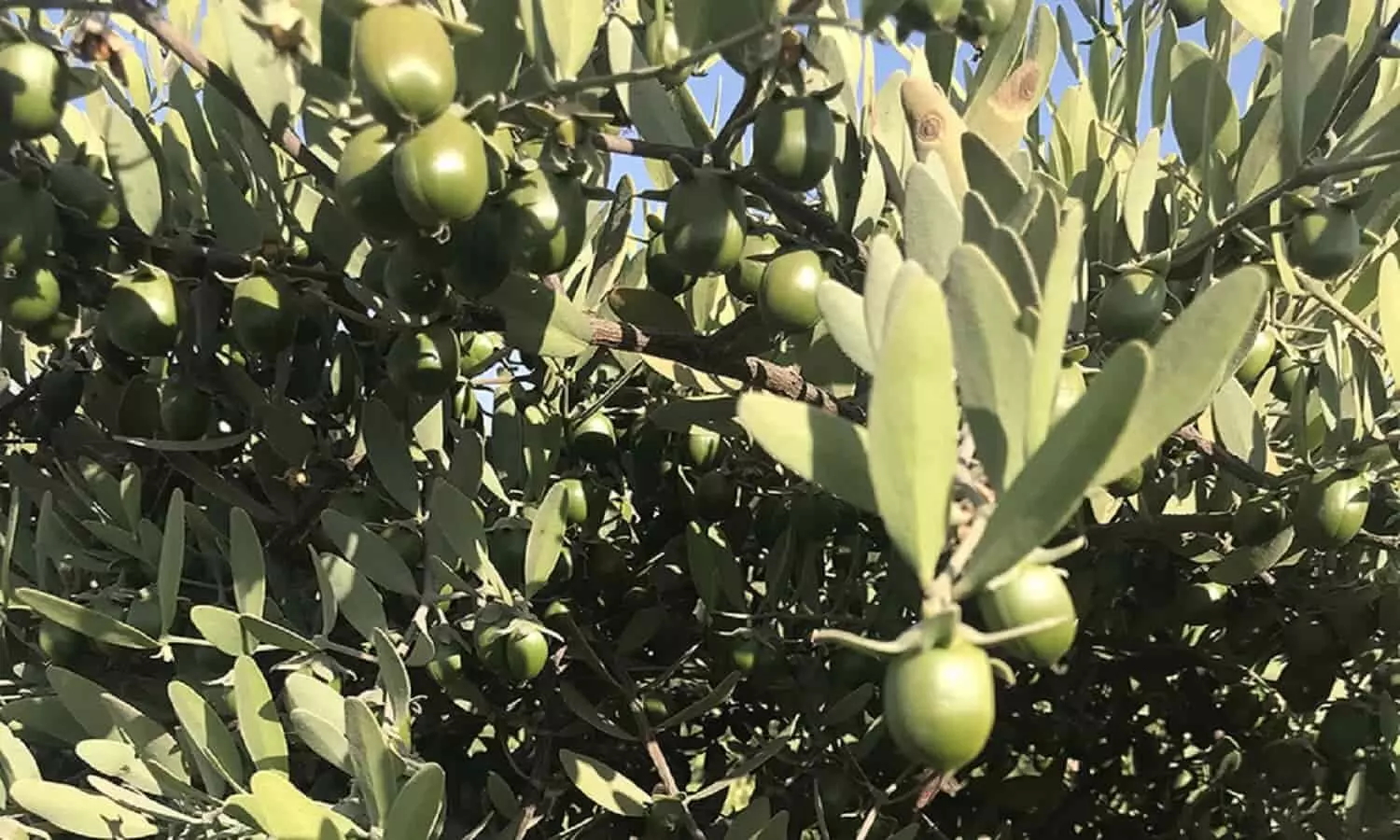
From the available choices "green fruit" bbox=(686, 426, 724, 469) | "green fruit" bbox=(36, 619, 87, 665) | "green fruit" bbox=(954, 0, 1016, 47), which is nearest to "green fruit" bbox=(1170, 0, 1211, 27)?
"green fruit" bbox=(954, 0, 1016, 47)

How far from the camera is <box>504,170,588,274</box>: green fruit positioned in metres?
0.86

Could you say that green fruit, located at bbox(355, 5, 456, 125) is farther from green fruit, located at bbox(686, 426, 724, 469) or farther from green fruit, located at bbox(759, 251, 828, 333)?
green fruit, located at bbox(686, 426, 724, 469)

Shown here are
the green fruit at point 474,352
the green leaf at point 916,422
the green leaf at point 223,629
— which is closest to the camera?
the green leaf at point 916,422

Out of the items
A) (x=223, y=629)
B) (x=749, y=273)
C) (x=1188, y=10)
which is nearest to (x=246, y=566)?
(x=223, y=629)

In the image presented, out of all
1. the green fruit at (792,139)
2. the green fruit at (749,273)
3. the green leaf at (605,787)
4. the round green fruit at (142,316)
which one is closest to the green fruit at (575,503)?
the green leaf at (605,787)

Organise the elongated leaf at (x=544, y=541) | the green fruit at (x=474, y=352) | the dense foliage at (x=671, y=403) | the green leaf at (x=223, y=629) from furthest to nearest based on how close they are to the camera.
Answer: the green fruit at (x=474, y=352), the elongated leaf at (x=544, y=541), the green leaf at (x=223, y=629), the dense foliage at (x=671, y=403)

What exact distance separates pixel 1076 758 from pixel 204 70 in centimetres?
165

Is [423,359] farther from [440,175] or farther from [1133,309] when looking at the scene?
[1133,309]

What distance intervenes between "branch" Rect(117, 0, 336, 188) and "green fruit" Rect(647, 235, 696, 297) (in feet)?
0.93

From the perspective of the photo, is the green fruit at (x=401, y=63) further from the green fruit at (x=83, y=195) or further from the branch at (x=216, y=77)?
the green fruit at (x=83, y=195)

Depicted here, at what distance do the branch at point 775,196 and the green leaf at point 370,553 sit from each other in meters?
0.42

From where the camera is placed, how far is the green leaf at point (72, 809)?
1.01 m

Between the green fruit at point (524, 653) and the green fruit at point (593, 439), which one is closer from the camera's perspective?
the green fruit at point (524, 653)

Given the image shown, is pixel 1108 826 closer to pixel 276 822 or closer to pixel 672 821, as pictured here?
pixel 672 821
